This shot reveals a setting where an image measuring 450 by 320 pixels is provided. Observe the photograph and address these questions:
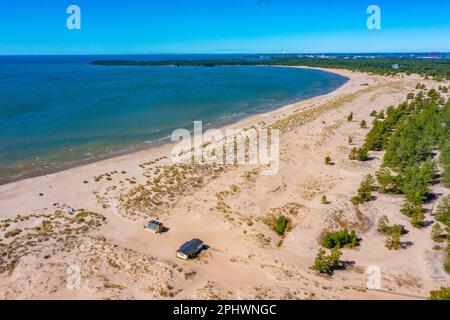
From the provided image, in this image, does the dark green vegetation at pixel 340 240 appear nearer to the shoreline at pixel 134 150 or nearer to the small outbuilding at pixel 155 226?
the small outbuilding at pixel 155 226

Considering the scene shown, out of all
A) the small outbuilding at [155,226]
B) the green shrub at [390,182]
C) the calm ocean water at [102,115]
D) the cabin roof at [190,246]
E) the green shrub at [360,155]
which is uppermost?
the calm ocean water at [102,115]

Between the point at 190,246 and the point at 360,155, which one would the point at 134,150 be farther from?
the point at 360,155

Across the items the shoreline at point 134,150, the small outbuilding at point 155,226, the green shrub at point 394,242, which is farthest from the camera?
the shoreline at point 134,150

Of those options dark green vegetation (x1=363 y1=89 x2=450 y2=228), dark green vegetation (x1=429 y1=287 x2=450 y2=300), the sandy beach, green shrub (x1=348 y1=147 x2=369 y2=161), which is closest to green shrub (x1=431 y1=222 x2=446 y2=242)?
the sandy beach

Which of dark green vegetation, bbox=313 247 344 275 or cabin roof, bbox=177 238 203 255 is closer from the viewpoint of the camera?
dark green vegetation, bbox=313 247 344 275

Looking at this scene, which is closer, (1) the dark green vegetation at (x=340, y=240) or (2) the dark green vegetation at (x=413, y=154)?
(1) the dark green vegetation at (x=340, y=240)

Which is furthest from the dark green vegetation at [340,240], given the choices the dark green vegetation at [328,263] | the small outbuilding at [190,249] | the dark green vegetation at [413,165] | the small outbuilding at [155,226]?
the small outbuilding at [155,226]

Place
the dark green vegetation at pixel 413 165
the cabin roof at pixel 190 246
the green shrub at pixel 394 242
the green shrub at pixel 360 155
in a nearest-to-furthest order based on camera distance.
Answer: the cabin roof at pixel 190 246 < the green shrub at pixel 394 242 < the dark green vegetation at pixel 413 165 < the green shrub at pixel 360 155

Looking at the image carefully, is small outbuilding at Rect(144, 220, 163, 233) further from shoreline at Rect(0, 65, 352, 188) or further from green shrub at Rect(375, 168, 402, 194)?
green shrub at Rect(375, 168, 402, 194)
